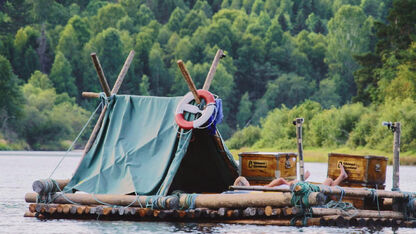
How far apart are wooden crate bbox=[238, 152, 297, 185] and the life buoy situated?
4.08 feet

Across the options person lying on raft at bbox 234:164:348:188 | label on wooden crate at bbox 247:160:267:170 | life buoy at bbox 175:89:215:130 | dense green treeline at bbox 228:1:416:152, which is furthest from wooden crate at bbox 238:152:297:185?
dense green treeline at bbox 228:1:416:152

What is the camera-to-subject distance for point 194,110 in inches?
811

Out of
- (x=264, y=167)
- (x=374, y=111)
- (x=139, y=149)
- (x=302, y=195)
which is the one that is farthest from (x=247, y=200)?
(x=374, y=111)

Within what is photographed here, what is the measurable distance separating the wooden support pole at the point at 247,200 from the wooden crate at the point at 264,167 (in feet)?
6.07

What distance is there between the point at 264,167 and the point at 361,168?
2.07m

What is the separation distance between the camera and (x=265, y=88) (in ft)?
387

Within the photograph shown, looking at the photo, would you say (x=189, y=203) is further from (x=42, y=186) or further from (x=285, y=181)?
(x=42, y=186)

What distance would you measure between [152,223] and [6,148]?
65728mm

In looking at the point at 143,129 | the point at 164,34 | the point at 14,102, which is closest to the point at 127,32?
the point at 164,34

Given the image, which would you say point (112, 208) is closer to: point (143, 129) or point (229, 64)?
point (143, 129)

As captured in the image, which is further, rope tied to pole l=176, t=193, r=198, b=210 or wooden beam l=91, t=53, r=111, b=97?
wooden beam l=91, t=53, r=111, b=97

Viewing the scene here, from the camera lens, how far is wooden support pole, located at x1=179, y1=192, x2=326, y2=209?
18.3m

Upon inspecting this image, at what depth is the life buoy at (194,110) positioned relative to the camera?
20422mm

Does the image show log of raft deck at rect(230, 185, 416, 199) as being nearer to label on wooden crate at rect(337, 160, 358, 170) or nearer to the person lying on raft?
the person lying on raft
